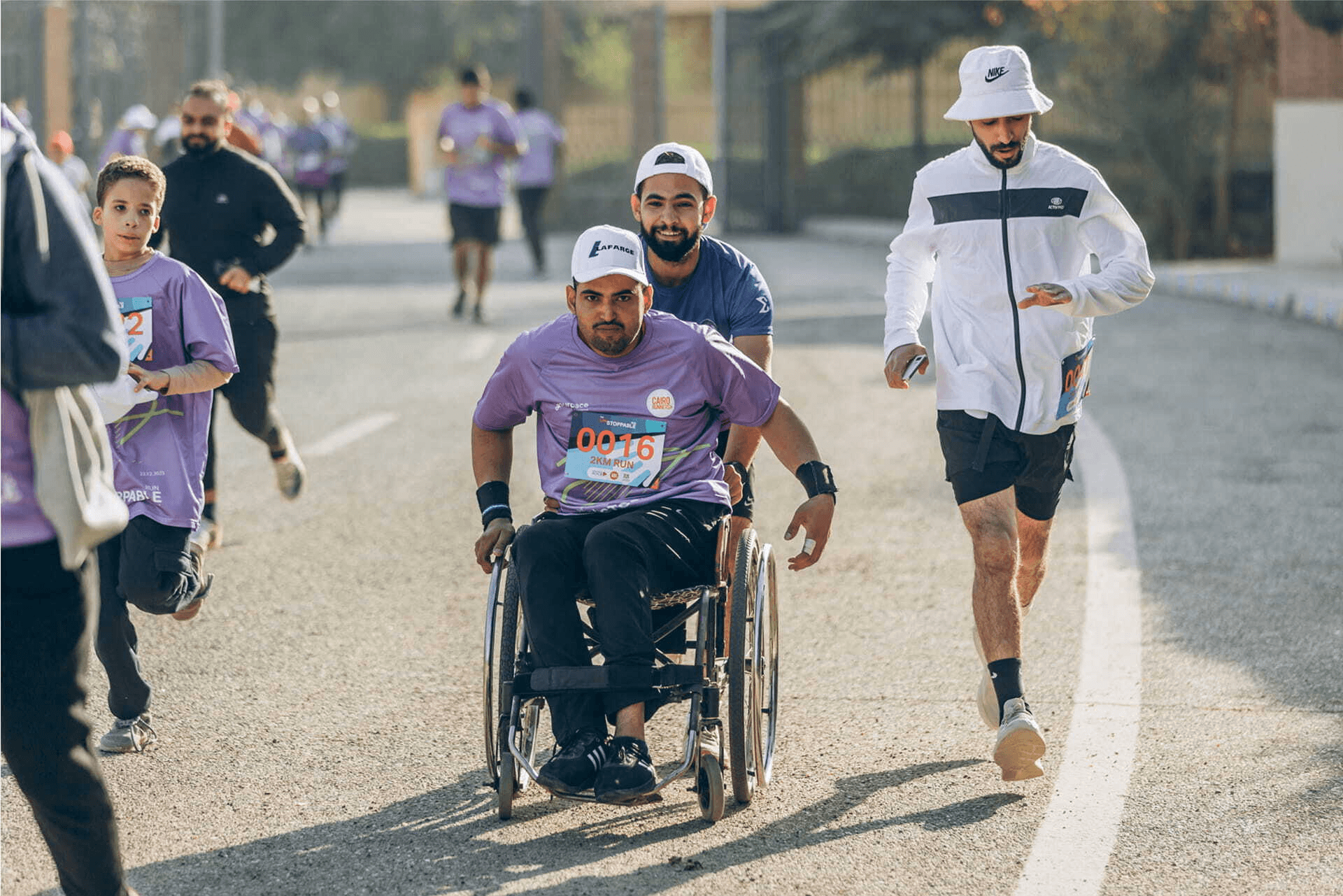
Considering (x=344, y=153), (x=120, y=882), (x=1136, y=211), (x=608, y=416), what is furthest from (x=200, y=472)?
(x=344, y=153)

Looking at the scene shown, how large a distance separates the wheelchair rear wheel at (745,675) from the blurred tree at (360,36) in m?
63.4

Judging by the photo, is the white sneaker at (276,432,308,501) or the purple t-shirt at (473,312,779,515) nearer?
the purple t-shirt at (473,312,779,515)

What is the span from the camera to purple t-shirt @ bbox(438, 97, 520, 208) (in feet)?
60.0

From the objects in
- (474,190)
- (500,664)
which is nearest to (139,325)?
(500,664)

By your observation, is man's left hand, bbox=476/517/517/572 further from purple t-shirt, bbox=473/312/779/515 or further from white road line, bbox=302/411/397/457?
white road line, bbox=302/411/397/457

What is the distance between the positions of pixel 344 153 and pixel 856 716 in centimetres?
2838

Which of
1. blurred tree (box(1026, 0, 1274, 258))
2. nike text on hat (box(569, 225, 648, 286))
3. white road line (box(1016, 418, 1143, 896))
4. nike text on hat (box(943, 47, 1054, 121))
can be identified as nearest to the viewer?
white road line (box(1016, 418, 1143, 896))

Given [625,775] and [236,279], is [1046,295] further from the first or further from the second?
[236,279]

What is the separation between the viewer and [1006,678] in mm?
5590

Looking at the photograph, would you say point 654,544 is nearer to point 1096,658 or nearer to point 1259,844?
point 1259,844

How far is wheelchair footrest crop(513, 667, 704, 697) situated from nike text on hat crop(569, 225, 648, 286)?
1054 millimetres

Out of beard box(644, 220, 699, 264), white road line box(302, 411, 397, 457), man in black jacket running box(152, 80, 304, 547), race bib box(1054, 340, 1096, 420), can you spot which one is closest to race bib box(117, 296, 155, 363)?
beard box(644, 220, 699, 264)

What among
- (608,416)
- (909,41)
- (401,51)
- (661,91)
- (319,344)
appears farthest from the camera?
(401,51)

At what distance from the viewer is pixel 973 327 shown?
5902 millimetres
